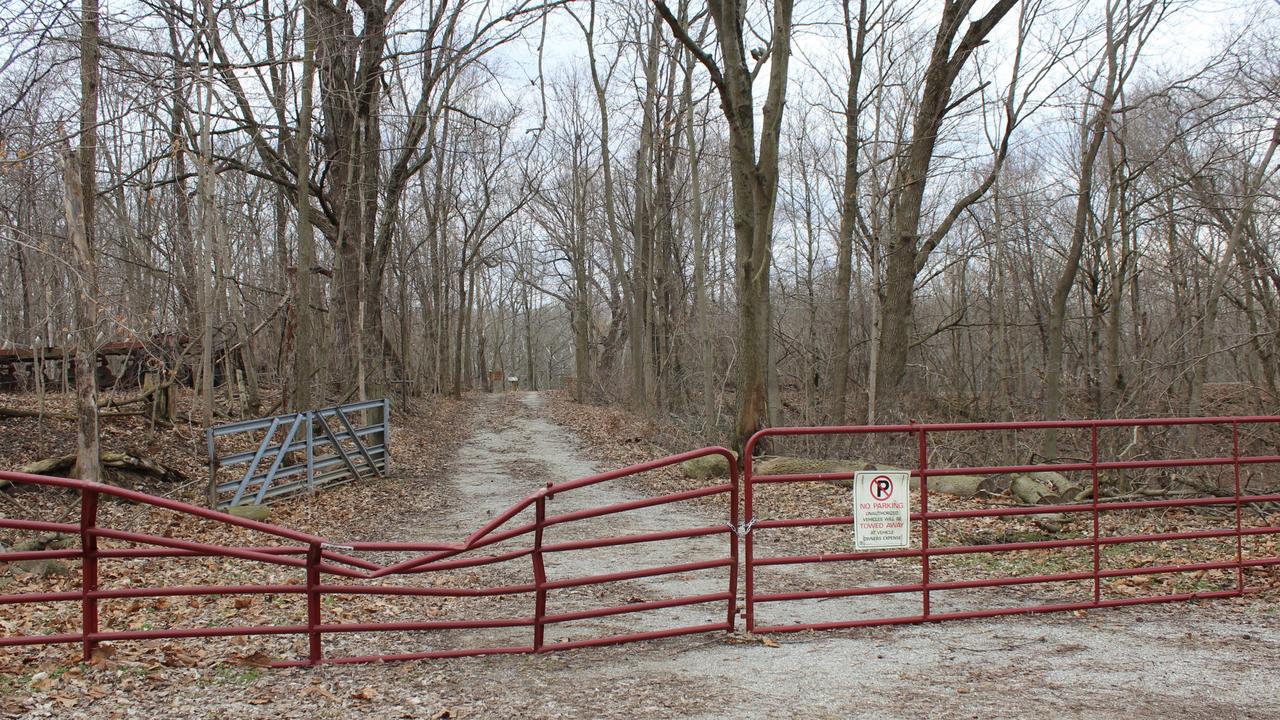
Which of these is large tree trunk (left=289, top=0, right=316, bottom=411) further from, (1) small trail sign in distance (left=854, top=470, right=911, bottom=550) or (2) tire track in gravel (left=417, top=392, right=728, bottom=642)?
(1) small trail sign in distance (left=854, top=470, right=911, bottom=550)

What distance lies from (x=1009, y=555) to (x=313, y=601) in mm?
6891

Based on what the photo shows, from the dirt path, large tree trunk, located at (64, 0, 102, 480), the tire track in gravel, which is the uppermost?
large tree trunk, located at (64, 0, 102, 480)

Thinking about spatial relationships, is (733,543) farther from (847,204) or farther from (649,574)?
(847,204)

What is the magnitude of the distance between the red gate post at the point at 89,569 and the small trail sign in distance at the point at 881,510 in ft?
14.9

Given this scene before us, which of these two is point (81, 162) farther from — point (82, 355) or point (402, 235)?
point (402, 235)

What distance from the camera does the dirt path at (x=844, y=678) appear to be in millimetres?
4461

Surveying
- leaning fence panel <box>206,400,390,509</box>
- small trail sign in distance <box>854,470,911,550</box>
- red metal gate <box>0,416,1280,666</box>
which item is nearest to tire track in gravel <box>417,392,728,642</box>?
red metal gate <box>0,416,1280,666</box>

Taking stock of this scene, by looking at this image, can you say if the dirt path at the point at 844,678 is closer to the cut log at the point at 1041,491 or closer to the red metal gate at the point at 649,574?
the red metal gate at the point at 649,574

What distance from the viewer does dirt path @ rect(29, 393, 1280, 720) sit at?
446 centimetres

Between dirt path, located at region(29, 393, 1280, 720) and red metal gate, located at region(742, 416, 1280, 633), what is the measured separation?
0.33 metres

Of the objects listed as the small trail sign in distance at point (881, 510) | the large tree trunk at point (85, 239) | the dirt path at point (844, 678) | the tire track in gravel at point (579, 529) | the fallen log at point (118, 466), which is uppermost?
the large tree trunk at point (85, 239)

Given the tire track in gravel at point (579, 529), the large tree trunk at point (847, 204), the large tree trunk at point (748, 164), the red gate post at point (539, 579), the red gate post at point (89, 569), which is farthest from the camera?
the large tree trunk at point (847, 204)

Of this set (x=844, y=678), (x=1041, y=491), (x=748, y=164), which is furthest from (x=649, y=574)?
(x=748, y=164)

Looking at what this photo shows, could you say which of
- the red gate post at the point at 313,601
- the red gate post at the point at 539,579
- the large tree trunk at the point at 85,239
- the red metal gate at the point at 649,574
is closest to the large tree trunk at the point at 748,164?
the red metal gate at the point at 649,574
